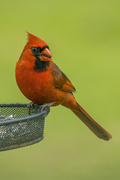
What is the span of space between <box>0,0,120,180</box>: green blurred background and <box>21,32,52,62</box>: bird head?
2145 millimetres

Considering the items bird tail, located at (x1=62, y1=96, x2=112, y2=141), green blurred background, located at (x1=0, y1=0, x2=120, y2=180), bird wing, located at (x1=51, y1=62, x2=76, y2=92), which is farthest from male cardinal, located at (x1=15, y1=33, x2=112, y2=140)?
green blurred background, located at (x1=0, y1=0, x2=120, y2=180)

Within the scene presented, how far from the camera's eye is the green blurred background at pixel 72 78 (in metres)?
7.08

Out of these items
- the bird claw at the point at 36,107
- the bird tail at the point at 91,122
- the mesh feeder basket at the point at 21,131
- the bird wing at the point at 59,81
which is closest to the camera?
the mesh feeder basket at the point at 21,131

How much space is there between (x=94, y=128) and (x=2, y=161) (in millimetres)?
1677

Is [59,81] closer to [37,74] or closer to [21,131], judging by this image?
[37,74]

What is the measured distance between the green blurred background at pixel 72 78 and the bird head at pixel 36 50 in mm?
2145

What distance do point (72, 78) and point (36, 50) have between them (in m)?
3.97

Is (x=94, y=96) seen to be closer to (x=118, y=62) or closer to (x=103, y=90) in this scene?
(x=103, y=90)

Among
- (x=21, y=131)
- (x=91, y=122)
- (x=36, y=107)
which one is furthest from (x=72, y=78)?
(x=21, y=131)

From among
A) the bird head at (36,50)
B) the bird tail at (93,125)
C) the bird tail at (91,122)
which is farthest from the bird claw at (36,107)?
the bird tail at (93,125)

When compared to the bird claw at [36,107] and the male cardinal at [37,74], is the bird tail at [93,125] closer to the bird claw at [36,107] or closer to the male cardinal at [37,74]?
the male cardinal at [37,74]

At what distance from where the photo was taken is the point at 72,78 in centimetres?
892

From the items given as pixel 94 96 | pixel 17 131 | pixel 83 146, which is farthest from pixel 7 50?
pixel 17 131

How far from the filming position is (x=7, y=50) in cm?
986
